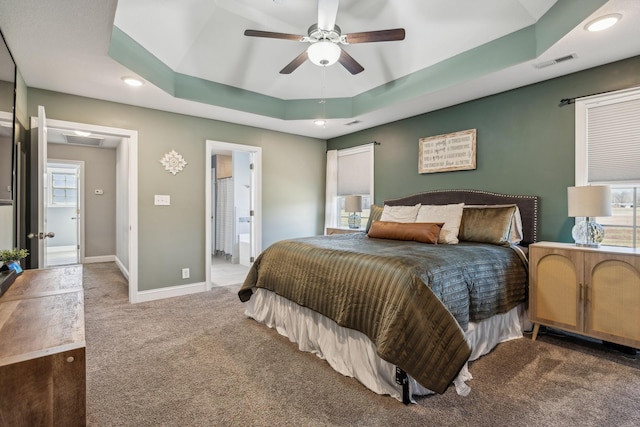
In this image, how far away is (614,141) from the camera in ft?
8.94

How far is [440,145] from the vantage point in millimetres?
4008

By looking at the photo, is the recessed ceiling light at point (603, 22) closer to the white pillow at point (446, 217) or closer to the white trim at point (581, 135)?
the white trim at point (581, 135)

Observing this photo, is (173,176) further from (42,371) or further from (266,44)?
(42,371)

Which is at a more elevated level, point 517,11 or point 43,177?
point 517,11

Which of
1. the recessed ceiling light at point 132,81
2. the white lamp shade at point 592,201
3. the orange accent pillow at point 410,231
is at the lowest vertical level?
the orange accent pillow at point 410,231

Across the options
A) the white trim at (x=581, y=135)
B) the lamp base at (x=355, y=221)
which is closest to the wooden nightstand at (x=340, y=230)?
the lamp base at (x=355, y=221)

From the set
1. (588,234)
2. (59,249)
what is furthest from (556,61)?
(59,249)

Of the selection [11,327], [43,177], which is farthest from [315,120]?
[11,327]

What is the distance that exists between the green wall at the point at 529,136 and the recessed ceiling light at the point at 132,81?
3397 mm

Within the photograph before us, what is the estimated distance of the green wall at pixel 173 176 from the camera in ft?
11.7

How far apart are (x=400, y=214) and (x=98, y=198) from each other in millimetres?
6538

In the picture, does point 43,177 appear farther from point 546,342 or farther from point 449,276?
point 546,342

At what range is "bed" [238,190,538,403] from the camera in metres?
1.71

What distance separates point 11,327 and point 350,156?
4764 mm
